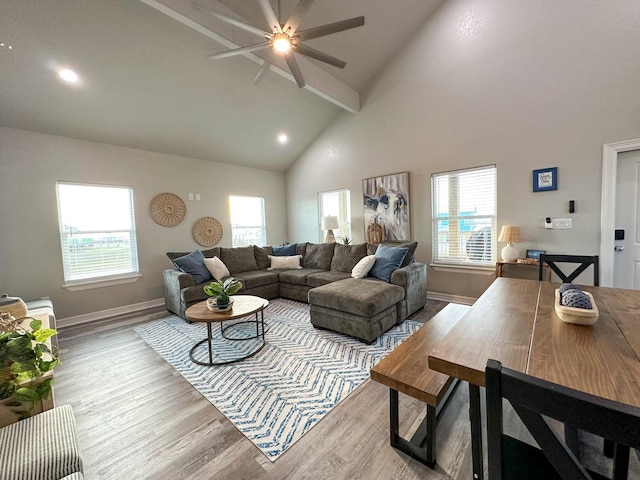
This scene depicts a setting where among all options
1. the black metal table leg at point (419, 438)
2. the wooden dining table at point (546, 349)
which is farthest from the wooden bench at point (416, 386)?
the wooden dining table at point (546, 349)

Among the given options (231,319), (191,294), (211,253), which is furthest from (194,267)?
(231,319)

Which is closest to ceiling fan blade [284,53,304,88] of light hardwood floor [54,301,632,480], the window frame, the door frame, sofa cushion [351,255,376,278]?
sofa cushion [351,255,376,278]

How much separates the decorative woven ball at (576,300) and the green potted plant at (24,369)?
7.36 ft

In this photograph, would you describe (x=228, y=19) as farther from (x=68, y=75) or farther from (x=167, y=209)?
(x=167, y=209)

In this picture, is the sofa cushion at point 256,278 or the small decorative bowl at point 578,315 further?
the sofa cushion at point 256,278

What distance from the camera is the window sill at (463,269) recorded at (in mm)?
3713

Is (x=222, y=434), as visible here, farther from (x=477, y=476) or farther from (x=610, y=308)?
(x=610, y=308)

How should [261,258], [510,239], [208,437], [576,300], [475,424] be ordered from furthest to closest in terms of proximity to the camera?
1. [261,258]
2. [510,239]
3. [208,437]
4. [576,300]
5. [475,424]

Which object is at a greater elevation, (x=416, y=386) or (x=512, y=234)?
(x=512, y=234)

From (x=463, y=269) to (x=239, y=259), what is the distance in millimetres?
3612

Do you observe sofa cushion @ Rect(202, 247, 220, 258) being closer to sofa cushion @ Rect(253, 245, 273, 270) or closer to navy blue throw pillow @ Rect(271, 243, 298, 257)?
sofa cushion @ Rect(253, 245, 273, 270)

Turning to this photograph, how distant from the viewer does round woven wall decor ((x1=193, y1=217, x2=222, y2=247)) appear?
16.1ft

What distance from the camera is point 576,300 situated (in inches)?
45.8

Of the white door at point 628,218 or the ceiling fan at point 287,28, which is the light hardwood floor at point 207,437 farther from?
the ceiling fan at point 287,28
